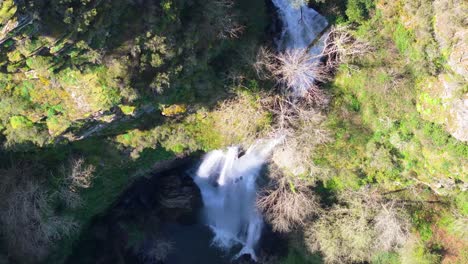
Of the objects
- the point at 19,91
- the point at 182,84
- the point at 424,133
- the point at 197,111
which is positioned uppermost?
the point at 19,91

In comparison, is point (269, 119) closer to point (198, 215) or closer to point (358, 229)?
point (358, 229)

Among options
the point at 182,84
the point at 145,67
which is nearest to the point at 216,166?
the point at 182,84

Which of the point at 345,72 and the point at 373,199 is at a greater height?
the point at 345,72

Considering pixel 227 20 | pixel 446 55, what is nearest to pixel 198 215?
pixel 227 20

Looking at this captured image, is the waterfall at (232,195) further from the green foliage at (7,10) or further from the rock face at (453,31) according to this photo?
the green foliage at (7,10)

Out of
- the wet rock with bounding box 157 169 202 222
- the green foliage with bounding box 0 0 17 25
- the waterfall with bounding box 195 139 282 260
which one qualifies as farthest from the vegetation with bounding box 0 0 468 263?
the wet rock with bounding box 157 169 202 222

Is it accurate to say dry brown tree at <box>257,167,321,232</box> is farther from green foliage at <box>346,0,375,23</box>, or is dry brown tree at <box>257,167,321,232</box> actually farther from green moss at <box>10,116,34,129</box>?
green moss at <box>10,116,34,129</box>

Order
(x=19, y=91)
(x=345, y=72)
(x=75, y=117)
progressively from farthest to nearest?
(x=345, y=72) → (x=75, y=117) → (x=19, y=91)

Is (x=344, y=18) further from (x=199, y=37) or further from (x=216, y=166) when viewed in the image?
(x=216, y=166)
